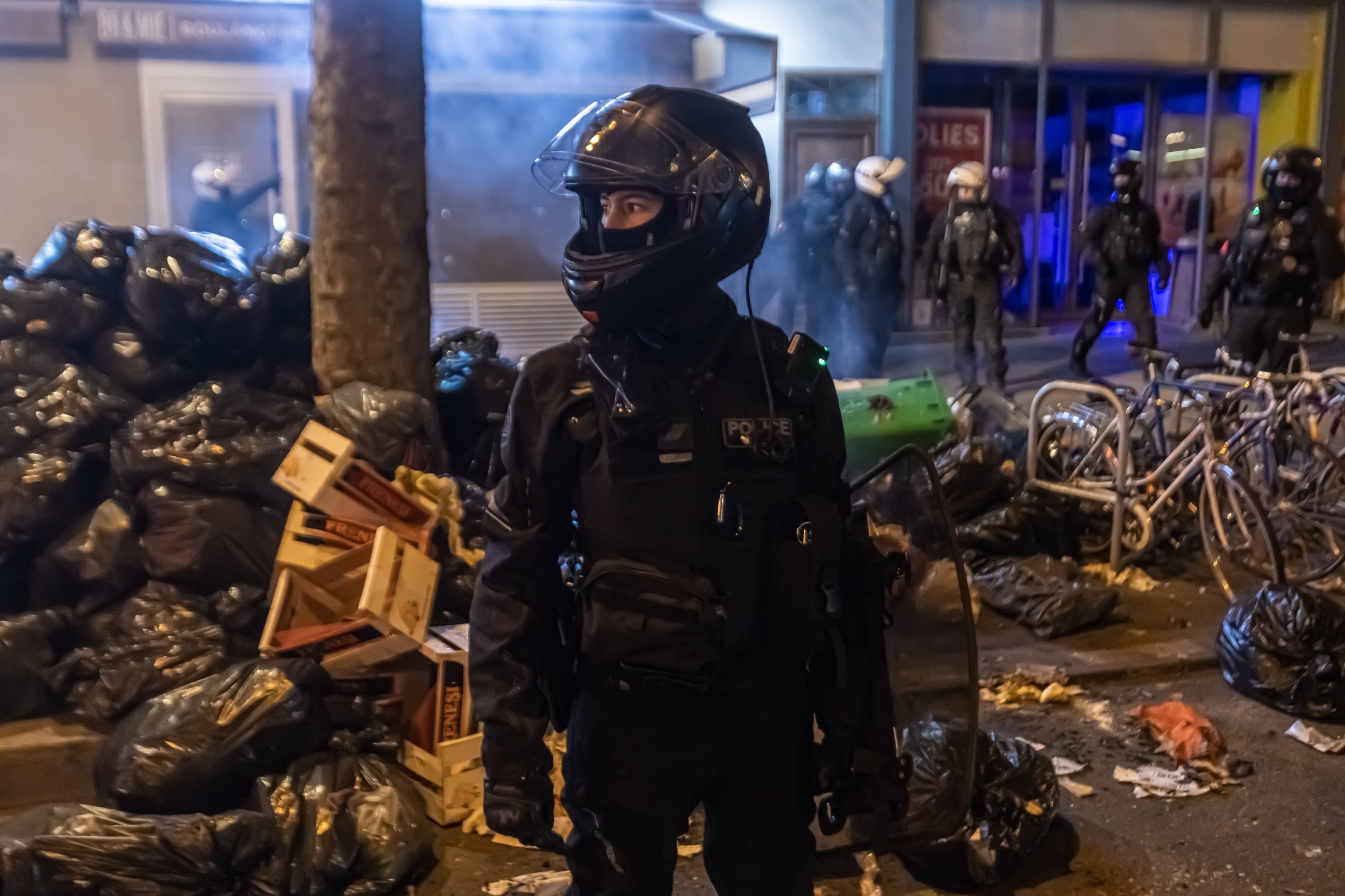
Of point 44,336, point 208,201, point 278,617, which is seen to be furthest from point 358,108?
point 208,201

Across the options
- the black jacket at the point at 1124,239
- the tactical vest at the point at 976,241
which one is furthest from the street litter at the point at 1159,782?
the black jacket at the point at 1124,239

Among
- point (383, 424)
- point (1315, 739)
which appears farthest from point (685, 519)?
point (1315, 739)

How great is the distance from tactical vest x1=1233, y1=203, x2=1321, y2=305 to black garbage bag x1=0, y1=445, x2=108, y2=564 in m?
6.75

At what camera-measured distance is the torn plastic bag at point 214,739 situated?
314 centimetres

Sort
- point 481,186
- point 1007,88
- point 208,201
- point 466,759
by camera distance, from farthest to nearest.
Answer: point 1007,88
point 481,186
point 208,201
point 466,759

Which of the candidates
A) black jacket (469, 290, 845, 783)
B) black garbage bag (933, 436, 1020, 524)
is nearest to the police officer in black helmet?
black jacket (469, 290, 845, 783)

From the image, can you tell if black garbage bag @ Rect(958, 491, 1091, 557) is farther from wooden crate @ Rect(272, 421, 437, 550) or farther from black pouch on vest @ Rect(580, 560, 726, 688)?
black pouch on vest @ Rect(580, 560, 726, 688)

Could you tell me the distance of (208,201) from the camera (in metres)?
8.03

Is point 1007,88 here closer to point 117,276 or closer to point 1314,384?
point 1314,384

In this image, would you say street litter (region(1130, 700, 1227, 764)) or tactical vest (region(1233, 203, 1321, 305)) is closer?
street litter (region(1130, 700, 1227, 764))

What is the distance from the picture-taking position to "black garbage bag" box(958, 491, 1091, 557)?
5516mm

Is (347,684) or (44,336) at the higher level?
(44,336)

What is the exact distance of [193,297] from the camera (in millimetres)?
3883

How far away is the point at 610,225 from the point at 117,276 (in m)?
2.69
